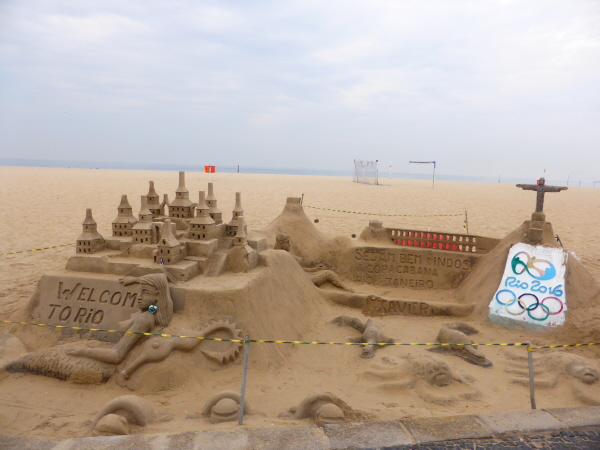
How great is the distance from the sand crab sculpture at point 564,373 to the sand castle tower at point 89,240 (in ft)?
25.2

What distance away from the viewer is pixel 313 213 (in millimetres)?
21047

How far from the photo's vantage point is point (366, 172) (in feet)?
135

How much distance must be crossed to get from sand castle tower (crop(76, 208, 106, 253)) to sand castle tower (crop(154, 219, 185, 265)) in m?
1.53

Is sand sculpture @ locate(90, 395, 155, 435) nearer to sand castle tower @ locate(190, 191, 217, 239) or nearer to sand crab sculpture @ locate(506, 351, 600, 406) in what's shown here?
sand castle tower @ locate(190, 191, 217, 239)

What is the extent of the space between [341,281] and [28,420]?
747cm

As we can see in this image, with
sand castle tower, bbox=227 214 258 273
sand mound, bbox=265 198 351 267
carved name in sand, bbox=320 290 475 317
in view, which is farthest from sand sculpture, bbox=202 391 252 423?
sand mound, bbox=265 198 351 267

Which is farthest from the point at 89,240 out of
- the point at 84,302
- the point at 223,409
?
the point at 223,409

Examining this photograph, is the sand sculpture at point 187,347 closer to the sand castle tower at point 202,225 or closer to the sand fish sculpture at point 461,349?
the sand castle tower at point 202,225

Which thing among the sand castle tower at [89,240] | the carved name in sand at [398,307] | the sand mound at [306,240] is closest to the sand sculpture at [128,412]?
the sand castle tower at [89,240]

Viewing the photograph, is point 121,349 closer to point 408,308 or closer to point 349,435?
point 349,435

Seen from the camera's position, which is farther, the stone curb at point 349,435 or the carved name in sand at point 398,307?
the carved name in sand at point 398,307

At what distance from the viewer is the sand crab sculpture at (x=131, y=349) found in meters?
6.03

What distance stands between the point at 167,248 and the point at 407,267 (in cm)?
620

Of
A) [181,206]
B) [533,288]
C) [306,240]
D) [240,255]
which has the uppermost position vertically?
[181,206]
